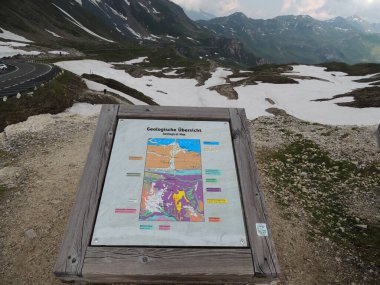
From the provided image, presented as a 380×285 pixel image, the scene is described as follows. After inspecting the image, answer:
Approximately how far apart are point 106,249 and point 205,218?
1846mm

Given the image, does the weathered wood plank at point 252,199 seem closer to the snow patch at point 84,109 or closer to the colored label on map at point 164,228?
the colored label on map at point 164,228

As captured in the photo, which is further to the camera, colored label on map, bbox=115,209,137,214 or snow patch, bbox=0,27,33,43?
snow patch, bbox=0,27,33,43

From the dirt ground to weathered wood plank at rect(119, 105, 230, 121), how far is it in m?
5.28

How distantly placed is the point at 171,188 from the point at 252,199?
164 centimetres

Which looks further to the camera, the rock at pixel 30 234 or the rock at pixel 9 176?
the rock at pixel 9 176

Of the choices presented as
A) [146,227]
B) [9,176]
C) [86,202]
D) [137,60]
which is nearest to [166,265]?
[146,227]

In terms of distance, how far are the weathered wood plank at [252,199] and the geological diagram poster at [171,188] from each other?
15 centimetres

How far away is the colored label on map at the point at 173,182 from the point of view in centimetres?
575

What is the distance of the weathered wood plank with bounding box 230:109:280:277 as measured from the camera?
5.19 meters

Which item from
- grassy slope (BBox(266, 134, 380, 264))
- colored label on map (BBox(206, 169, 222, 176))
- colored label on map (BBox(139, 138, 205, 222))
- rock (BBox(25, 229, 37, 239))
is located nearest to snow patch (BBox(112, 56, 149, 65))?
grassy slope (BBox(266, 134, 380, 264))

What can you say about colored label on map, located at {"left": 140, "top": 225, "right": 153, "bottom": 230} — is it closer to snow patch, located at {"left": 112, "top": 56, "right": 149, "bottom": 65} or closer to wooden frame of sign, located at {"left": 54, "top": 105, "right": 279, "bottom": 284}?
wooden frame of sign, located at {"left": 54, "top": 105, "right": 279, "bottom": 284}

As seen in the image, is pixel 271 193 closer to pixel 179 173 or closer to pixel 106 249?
pixel 179 173

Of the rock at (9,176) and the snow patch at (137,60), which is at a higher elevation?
the rock at (9,176)

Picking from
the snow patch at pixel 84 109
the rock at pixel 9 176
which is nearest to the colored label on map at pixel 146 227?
the rock at pixel 9 176
